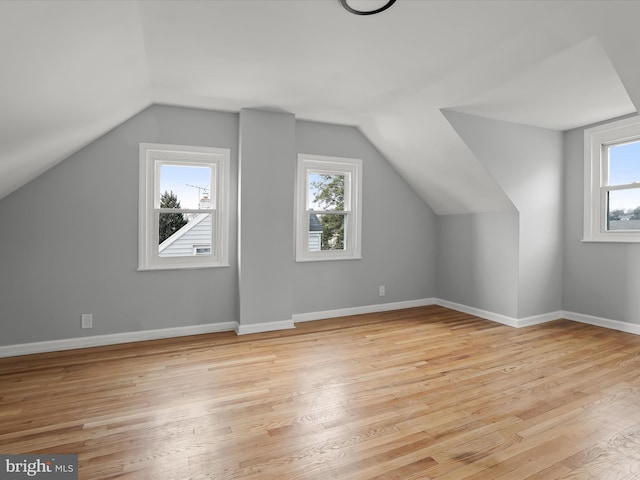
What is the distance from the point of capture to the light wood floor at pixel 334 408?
71.4 inches

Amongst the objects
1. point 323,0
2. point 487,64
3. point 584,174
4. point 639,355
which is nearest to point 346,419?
point 323,0

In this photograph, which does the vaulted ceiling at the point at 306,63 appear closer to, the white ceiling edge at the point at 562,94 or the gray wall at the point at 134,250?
the white ceiling edge at the point at 562,94

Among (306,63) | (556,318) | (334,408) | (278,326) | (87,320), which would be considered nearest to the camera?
(334,408)

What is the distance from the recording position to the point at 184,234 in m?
4.04

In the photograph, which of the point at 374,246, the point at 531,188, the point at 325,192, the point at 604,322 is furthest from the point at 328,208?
the point at 604,322

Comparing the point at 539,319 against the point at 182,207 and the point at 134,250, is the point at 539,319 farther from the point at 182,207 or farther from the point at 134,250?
the point at 134,250

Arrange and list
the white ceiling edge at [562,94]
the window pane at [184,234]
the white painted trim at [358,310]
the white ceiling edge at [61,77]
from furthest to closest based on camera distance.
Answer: the white painted trim at [358,310] → the window pane at [184,234] → the white ceiling edge at [562,94] → the white ceiling edge at [61,77]

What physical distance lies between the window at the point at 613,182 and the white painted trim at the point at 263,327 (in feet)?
12.4

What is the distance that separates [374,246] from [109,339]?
→ 11.0 feet

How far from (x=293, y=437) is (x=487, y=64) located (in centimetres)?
298

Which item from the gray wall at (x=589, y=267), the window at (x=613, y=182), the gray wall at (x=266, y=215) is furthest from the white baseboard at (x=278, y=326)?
the window at (x=613, y=182)

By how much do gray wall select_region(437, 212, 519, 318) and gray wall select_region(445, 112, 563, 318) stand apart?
4.2 inches

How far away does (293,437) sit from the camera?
2.03 meters

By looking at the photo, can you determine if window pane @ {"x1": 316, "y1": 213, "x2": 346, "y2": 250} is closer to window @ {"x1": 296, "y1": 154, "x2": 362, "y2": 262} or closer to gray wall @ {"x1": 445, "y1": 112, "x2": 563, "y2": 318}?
window @ {"x1": 296, "y1": 154, "x2": 362, "y2": 262}
